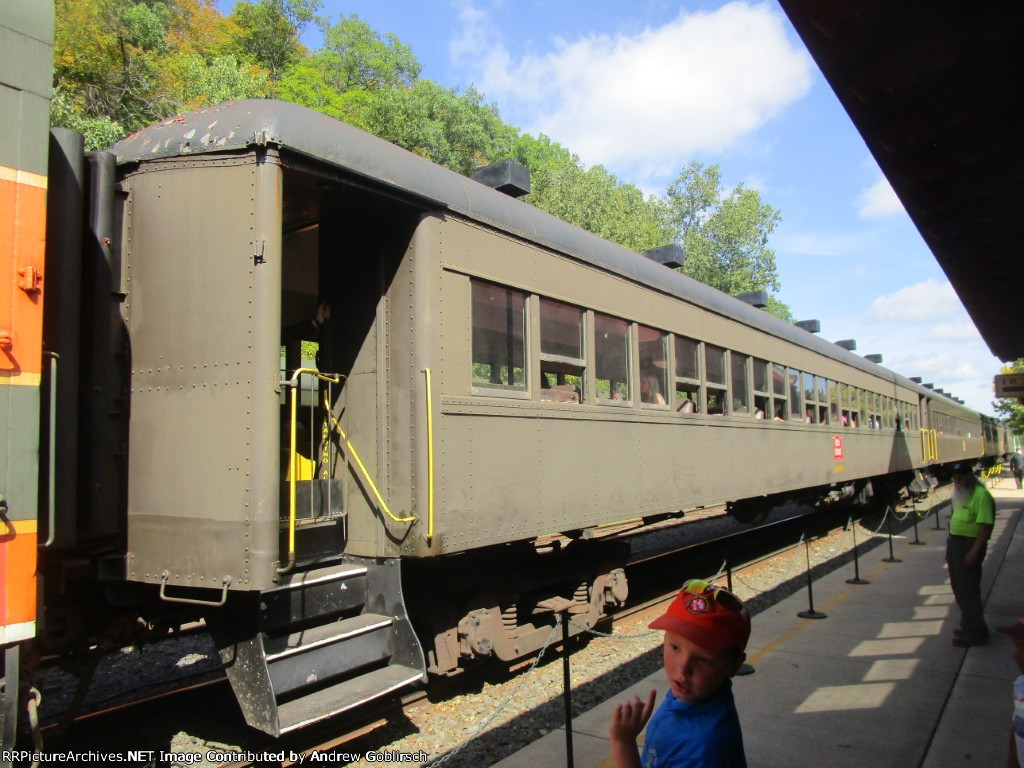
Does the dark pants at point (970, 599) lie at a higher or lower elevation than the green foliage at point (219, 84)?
lower

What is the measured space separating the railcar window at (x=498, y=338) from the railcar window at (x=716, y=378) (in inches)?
133

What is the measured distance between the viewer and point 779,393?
1009 cm

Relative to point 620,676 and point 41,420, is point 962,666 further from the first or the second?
point 41,420

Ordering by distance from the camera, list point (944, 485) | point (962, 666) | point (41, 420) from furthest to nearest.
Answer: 1. point (944, 485)
2. point (962, 666)
3. point (41, 420)

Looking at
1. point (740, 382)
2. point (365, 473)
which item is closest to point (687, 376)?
point (740, 382)

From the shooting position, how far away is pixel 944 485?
89.0 ft

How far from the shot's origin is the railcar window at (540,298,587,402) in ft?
18.2

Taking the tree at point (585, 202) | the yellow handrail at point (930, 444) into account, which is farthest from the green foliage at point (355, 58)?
the yellow handrail at point (930, 444)

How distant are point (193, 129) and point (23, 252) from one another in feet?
4.22

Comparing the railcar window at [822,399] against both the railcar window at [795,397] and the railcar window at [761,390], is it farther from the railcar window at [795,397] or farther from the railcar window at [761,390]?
the railcar window at [761,390]

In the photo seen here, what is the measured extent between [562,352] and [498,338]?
76 centimetres

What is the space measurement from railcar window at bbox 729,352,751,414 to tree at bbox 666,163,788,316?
37.9 metres

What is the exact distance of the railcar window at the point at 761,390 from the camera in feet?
30.7

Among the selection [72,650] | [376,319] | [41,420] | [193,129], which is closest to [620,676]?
[376,319]
